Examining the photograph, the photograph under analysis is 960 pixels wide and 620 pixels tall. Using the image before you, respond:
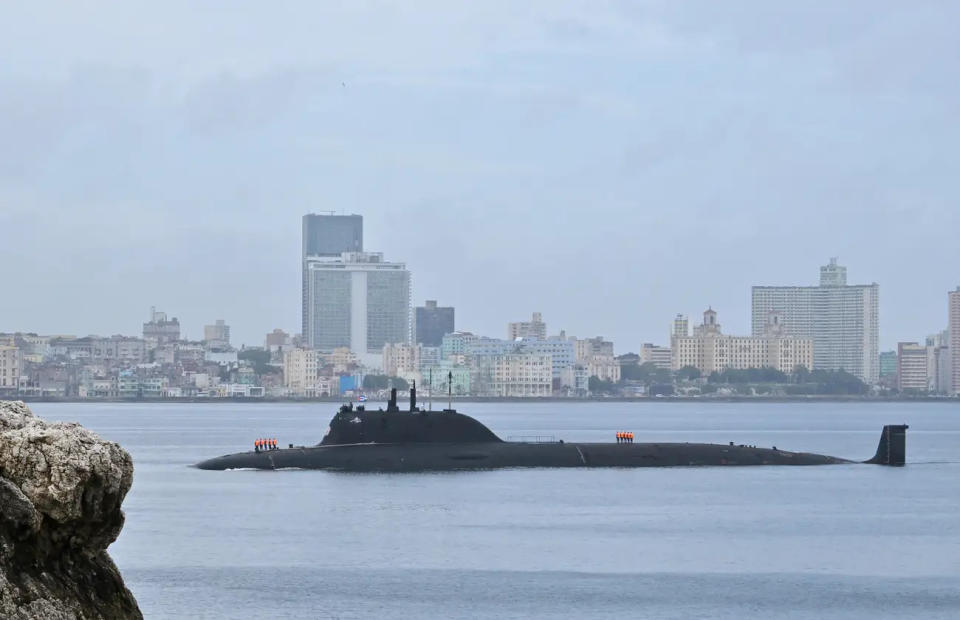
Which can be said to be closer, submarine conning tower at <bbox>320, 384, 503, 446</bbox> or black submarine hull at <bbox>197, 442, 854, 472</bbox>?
black submarine hull at <bbox>197, 442, 854, 472</bbox>

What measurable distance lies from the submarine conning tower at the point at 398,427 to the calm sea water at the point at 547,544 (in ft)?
4.48

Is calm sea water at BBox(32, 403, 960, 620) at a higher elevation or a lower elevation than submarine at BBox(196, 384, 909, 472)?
lower

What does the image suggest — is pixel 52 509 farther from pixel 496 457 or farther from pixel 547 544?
pixel 496 457

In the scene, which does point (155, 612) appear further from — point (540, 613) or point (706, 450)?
point (706, 450)

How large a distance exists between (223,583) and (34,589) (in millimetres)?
18915

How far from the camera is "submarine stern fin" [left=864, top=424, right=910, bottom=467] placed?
2496 inches

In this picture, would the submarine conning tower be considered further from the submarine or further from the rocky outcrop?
the rocky outcrop

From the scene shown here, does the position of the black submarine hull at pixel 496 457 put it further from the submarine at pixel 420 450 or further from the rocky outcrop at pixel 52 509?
the rocky outcrop at pixel 52 509

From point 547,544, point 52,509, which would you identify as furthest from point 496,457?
point 52,509

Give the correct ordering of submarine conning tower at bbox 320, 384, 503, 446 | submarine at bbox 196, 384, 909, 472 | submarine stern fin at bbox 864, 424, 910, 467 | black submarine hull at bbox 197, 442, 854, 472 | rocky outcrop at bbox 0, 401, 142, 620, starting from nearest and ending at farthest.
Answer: rocky outcrop at bbox 0, 401, 142, 620 → black submarine hull at bbox 197, 442, 854, 472 → submarine at bbox 196, 384, 909, 472 → submarine conning tower at bbox 320, 384, 503, 446 → submarine stern fin at bbox 864, 424, 910, 467

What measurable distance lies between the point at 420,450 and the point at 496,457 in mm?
4033

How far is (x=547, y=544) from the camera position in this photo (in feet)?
124

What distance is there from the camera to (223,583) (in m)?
30.9

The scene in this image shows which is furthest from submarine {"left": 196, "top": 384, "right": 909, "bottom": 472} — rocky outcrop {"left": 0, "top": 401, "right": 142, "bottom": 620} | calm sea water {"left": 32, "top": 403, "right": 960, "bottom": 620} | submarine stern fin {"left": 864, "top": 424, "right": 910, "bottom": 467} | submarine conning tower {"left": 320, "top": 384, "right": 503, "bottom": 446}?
rocky outcrop {"left": 0, "top": 401, "right": 142, "bottom": 620}
